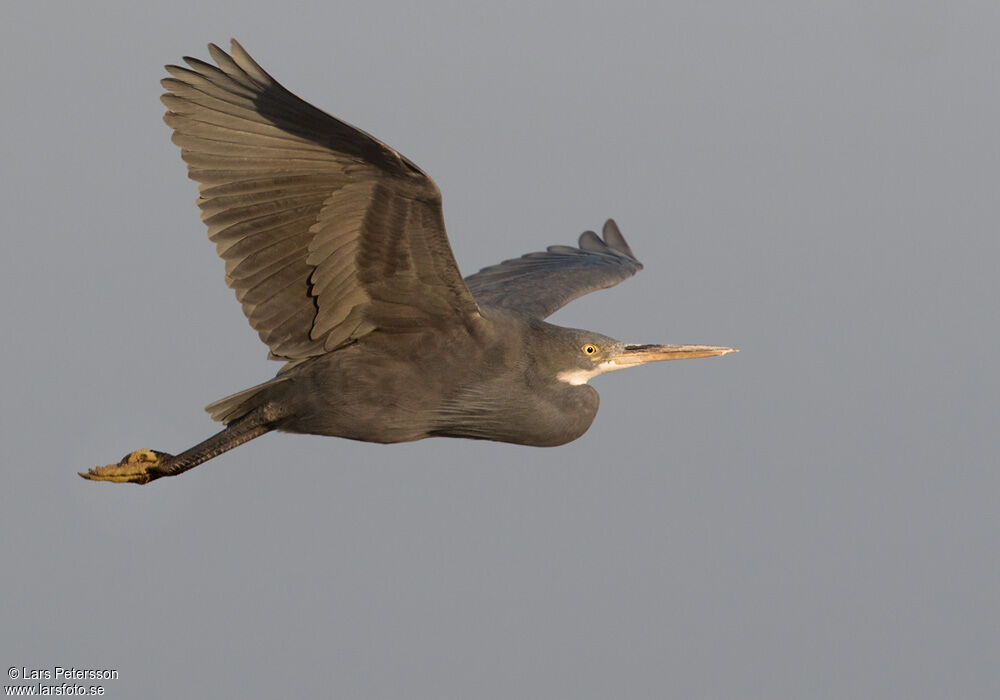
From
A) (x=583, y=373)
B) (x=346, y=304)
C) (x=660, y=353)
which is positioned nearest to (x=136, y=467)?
(x=346, y=304)

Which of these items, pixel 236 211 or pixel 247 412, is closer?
pixel 236 211

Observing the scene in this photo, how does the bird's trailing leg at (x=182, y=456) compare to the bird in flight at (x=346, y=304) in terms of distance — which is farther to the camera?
the bird's trailing leg at (x=182, y=456)

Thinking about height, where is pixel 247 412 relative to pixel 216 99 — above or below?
below

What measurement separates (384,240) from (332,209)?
30cm

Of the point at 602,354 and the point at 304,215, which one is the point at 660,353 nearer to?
the point at 602,354

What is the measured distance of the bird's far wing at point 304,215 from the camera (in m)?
6.50

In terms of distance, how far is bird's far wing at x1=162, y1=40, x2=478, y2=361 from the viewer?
6.50 metres

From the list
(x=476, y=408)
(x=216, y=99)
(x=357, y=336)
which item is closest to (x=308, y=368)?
(x=357, y=336)

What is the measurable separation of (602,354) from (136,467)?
8.56ft

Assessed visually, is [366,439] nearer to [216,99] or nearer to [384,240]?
[384,240]

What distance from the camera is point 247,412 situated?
24.2 feet

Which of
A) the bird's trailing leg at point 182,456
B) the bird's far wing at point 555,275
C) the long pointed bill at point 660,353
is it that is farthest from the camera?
the bird's far wing at point 555,275

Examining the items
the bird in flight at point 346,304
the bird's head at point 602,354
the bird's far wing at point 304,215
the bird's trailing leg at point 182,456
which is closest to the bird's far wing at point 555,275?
the bird's head at point 602,354

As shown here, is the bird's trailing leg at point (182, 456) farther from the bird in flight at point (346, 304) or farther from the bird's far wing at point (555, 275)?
the bird's far wing at point (555, 275)
